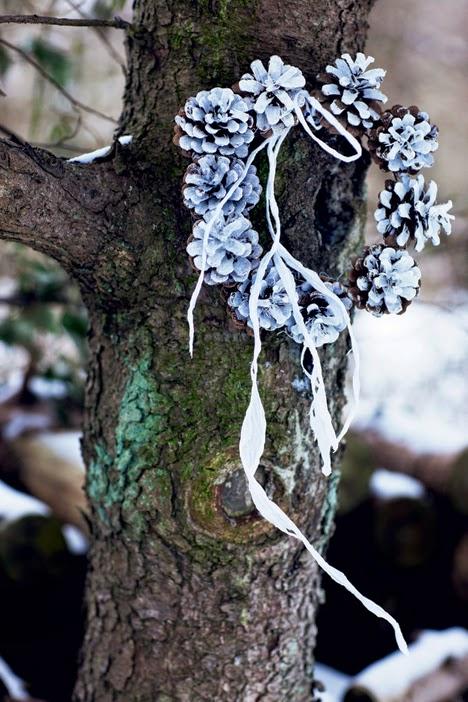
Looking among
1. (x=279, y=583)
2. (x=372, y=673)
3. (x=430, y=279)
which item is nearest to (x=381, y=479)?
(x=372, y=673)

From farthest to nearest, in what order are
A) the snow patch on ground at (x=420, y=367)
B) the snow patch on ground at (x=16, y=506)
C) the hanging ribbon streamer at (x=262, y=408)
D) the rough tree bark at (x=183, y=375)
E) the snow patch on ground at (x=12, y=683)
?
the snow patch on ground at (x=420, y=367)
the snow patch on ground at (x=16, y=506)
the snow patch on ground at (x=12, y=683)
the rough tree bark at (x=183, y=375)
the hanging ribbon streamer at (x=262, y=408)

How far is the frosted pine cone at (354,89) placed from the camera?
2.25 feet

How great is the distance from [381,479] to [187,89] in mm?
986

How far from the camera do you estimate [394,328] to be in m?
3.45

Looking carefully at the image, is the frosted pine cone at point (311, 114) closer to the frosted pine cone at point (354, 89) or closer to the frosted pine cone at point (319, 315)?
the frosted pine cone at point (354, 89)

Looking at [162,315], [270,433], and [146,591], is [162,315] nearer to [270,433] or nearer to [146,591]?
[270,433]

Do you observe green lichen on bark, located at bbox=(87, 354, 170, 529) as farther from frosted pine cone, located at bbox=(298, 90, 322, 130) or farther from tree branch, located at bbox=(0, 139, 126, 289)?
frosted pine cone, located at bbox=(298, 90, 322, 130)

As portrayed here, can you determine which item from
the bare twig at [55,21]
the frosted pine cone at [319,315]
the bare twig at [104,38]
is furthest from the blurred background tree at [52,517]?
the frosted pine cone at [319,315]

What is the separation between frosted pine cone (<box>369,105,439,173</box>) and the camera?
691mm

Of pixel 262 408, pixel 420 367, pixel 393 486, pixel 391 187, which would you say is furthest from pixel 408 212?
pixel 420 367

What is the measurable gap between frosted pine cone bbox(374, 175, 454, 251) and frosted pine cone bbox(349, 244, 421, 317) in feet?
0.05

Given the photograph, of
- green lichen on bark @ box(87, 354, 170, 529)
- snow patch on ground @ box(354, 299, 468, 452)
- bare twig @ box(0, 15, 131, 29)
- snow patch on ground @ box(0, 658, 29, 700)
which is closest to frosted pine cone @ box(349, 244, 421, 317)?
green lichen on bark @ box(87, 354, 170, 529)

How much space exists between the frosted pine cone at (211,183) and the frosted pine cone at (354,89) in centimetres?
11

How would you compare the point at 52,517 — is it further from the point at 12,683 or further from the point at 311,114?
the point at 311,114
